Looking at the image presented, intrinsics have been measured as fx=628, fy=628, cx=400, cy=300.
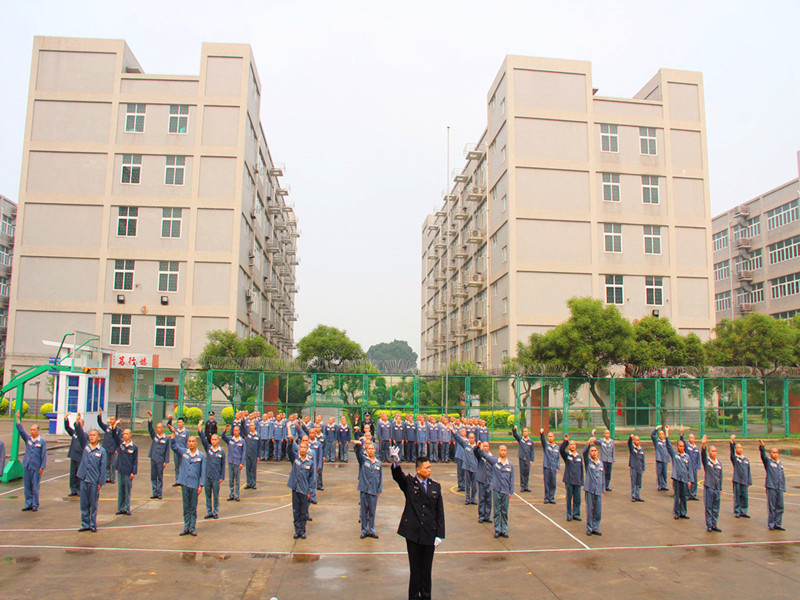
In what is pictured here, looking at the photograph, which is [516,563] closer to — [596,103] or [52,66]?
[596,103]

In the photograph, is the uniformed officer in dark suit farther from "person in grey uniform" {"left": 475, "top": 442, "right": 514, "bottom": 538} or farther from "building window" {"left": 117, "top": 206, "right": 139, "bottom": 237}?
"building window" {"left": 117, "top": 206, "right": 139, "bottom": 237}

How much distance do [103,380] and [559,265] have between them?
96.5ft

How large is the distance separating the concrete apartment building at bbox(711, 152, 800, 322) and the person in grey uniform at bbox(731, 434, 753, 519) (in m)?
50.2

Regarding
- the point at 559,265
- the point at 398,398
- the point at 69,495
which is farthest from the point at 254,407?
the point at 559,265

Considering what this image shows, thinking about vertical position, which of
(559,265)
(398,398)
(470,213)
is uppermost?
(470,213)

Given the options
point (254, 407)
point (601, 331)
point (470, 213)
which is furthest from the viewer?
point (470, 213)

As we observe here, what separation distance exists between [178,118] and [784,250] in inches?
2146

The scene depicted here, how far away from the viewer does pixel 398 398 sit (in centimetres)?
3012

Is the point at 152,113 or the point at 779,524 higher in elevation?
the point at 152,113

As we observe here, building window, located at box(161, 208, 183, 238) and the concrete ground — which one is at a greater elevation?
building window, located at box(161, 208, 183, 238)

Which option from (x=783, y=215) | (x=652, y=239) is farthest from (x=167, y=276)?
(x=783, y=215)

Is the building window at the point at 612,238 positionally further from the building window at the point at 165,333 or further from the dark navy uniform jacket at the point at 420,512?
the dark navy uniform jacket at the point at 420,512

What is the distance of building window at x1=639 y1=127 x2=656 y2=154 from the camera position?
4559cm

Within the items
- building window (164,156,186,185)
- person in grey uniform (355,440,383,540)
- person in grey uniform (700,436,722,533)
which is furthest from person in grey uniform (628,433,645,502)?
building window (164,156,186,185)
